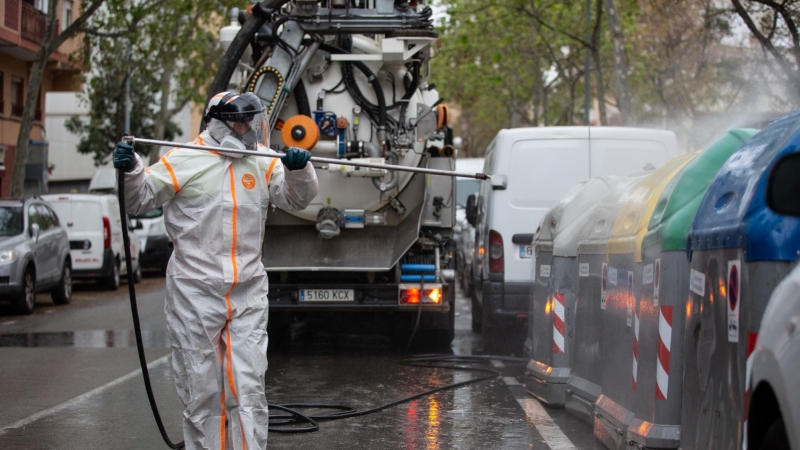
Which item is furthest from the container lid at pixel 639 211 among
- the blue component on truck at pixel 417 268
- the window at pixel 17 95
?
the window at pixel 17 95

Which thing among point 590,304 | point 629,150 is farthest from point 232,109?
point 629,150

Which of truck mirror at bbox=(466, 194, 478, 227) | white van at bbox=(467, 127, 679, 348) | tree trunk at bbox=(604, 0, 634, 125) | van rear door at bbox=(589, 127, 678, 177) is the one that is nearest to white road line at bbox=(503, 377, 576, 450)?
white van at bbox=(467, 127, 679, 348)

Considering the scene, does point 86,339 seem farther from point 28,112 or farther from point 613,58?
point 613,58

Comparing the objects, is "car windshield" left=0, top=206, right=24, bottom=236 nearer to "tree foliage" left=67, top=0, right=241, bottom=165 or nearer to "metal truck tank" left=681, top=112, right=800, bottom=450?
"tree foliage" left=67, top=0, right=241, bottom=165

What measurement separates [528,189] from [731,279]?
7631 mm

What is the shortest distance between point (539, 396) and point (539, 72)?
1317 inches

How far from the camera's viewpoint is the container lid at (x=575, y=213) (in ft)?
27.1

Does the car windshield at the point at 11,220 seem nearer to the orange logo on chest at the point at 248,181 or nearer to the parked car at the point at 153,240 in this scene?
the parked car at the point at 153,240

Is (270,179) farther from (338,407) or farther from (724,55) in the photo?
(724,55)

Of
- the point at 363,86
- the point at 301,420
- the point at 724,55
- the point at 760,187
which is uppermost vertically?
the point at 724,55

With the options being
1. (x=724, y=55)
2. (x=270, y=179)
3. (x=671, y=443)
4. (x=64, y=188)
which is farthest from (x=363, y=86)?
(x=64, y=188)

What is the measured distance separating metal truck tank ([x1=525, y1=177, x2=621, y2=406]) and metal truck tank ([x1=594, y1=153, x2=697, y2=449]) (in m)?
1.19

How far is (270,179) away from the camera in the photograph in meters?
5.81

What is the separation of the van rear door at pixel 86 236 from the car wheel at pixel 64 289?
2.94 m
